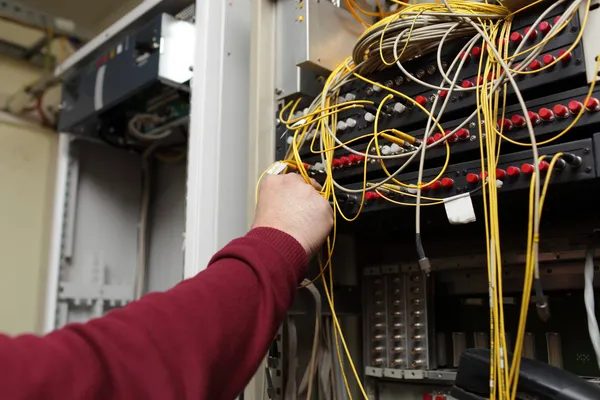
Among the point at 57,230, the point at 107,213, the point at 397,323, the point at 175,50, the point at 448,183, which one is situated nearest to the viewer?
the point at 448,183

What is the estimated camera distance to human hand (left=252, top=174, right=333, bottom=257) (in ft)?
2.58

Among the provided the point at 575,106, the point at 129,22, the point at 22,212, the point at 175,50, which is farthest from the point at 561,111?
the point at 22,212

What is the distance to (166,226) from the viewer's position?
1.99m

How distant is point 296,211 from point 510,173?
0.32 metres

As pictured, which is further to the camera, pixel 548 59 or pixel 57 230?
pixel 57 230

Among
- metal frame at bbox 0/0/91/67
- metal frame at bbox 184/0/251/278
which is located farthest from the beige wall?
metal frame at bbox 184/0/251/278

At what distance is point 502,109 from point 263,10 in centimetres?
62

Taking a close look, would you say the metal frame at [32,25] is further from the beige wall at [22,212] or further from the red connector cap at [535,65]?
the red connector cap at [535,65]

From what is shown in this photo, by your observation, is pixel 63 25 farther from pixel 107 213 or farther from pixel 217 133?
pixel 217 133

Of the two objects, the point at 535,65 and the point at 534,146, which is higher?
the point at 535,65

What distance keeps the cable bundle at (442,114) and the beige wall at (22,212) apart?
1.34 meters

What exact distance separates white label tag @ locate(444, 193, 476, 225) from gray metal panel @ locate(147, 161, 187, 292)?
1.32m

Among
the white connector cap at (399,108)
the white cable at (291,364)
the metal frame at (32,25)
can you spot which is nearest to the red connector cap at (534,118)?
the white connector cap at (399,108)

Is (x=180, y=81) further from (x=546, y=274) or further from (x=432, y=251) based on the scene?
(x=546, y=274)
